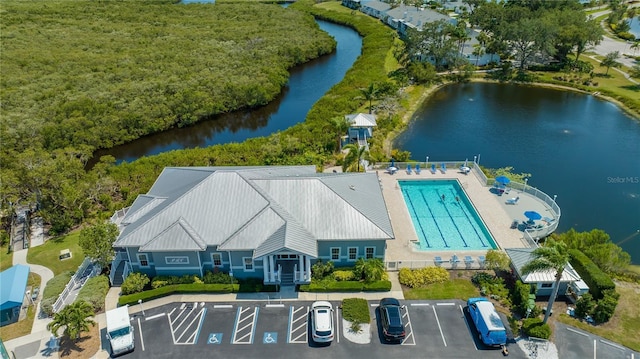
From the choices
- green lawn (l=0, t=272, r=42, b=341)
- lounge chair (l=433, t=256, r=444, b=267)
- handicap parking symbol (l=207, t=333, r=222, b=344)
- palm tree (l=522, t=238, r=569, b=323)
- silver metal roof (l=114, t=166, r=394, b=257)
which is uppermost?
palm tree (l=522, t=238, r=569, b=323)

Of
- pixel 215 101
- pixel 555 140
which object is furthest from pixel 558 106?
pixel 215 101

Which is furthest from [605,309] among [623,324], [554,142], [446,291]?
[554,142]

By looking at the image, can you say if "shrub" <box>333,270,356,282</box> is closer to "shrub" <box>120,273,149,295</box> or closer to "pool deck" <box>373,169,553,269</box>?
"pool deck" <box>373,169,553,269</box>

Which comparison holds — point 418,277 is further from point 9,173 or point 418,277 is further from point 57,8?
point 57,8

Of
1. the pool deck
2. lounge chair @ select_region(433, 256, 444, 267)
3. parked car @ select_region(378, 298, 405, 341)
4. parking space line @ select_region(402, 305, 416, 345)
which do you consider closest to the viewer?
parked car @ select_region(378, 298, 405, 341)

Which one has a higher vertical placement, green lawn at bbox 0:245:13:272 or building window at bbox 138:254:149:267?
building window at bbox 138:254:149:267

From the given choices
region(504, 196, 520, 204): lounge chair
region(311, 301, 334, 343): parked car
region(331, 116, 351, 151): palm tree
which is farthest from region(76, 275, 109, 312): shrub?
region(504, 196, 520, 204): lounge chair

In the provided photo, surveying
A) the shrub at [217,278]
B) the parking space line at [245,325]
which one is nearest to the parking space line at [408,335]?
the parking space line at [245,325]

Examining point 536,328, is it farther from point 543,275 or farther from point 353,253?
point 353,253
